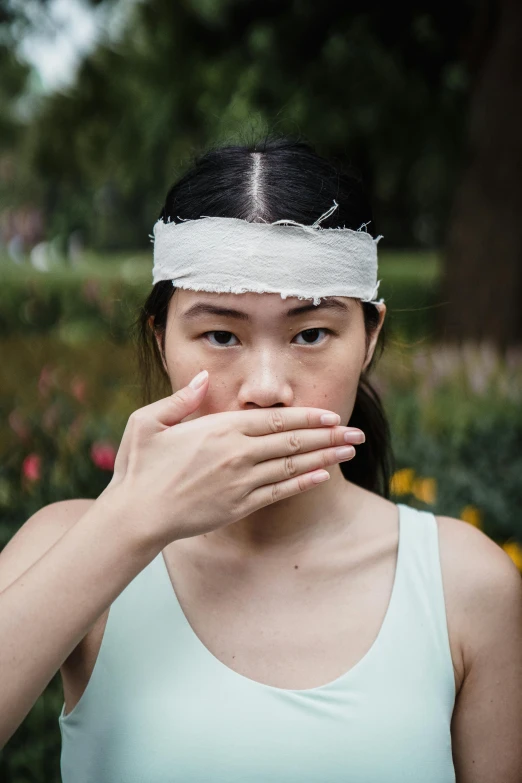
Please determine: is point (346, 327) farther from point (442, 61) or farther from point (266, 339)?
point (442, 61)

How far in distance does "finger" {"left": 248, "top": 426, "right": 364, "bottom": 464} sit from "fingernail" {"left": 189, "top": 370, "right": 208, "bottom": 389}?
0.54 ft

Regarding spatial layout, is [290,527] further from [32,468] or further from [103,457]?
[32,468]

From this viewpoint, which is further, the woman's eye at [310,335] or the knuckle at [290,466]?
the woman's eye at [310,335]

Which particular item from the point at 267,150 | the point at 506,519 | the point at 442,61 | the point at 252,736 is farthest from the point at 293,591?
the point at 442,61

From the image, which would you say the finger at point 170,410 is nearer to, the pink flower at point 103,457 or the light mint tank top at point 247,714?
the light mint tank top at point 247,714

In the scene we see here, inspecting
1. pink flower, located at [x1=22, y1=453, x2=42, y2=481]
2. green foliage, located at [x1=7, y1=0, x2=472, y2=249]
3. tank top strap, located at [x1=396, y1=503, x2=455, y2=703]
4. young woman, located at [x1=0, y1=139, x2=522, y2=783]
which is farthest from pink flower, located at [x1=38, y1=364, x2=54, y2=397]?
green foliage, located at [x1=7, y1=0, x2=472, y2=249]

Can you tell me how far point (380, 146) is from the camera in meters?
14.4

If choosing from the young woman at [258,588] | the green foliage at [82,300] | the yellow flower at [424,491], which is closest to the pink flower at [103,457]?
the young woman at [258,588]

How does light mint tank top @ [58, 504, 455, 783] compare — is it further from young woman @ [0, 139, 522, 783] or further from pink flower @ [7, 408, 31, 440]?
pink flower @ [7, 408, 31, 440]

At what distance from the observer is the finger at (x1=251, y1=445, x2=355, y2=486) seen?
1.82 meters

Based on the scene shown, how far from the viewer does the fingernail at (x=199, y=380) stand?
184 centimetres

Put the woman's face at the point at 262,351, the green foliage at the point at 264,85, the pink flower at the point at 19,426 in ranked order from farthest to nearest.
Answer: the green foliage at the point at 264,85 → the pink flower at the point at 19,426 → the woman's face at the point at 262,351

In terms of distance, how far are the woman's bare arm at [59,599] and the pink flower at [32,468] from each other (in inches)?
58.5

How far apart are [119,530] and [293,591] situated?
551mm
